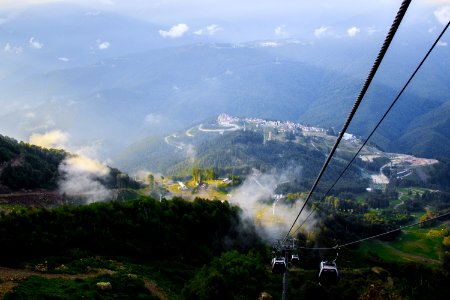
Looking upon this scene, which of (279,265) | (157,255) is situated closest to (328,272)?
(279,265)

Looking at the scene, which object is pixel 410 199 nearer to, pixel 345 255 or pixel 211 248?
pixel 345 255

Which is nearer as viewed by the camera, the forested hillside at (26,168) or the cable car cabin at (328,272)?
the cable car cabin at (328,272)

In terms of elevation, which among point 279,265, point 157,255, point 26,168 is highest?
point 26,168

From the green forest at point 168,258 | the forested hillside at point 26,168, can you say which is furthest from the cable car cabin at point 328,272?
the forested hillside at point 26,168

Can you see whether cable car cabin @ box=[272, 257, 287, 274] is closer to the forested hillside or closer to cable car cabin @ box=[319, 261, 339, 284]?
cable car cabin @ box=[319, 261, 339, 284]

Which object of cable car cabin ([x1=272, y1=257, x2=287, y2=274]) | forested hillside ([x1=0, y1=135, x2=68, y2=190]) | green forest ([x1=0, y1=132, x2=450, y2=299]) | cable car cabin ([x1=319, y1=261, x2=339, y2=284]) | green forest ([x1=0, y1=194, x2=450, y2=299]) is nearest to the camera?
cable car cabin ([x1=319, y1=261, x2=339, y2=284])

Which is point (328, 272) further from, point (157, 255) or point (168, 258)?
point (168, 258)

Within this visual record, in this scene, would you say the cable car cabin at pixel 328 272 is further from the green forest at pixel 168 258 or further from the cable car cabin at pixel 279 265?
the green forest at pixel 168 258

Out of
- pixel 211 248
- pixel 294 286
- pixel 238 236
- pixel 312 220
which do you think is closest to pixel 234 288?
pixel 294 286

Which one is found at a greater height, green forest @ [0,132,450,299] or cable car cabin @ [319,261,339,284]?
cable car cabin @ [319,261,339,284]

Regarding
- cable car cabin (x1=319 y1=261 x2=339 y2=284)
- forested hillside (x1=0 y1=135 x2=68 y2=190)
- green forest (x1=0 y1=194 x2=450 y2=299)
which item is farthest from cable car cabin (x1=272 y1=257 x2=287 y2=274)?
forested hillside (x1=0 y1=135 x2=68 y2=190)

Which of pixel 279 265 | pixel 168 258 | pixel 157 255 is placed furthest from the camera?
pixel 168 258
